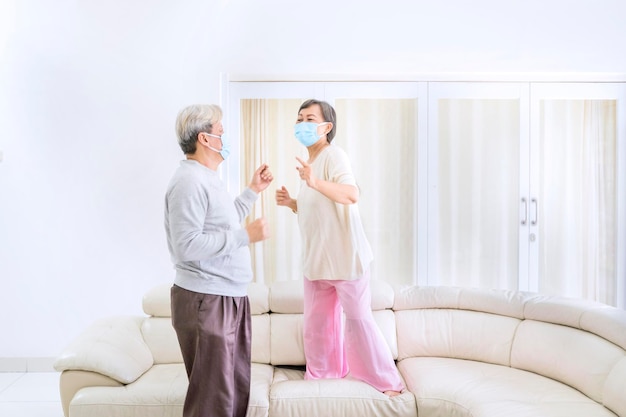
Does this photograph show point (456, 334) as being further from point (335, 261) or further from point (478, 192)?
point (478, 192)

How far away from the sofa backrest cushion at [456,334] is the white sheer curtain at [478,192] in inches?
28.3

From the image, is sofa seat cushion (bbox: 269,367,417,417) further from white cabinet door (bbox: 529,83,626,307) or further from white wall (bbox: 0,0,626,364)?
white cabinet door (bbox: 529,83,626,307)

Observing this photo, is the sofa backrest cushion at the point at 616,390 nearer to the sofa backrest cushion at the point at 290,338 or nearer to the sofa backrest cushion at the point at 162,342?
the sofa backrest cushion at the point at 290,338

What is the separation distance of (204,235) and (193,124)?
0.47 meters

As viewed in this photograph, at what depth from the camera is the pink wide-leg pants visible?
7.92 ft

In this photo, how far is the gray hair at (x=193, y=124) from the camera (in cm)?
206

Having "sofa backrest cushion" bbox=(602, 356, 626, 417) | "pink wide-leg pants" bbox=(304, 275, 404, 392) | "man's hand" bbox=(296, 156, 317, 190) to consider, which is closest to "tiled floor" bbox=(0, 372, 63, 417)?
"pink wide-leg pants" bbox=(304, 275, 404, 392)

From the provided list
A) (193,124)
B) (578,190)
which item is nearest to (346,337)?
(193,124)

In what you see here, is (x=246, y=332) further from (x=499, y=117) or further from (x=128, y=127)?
(x=499, y=117)

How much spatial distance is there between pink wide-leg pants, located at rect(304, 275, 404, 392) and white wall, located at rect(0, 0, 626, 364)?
4.84 ft

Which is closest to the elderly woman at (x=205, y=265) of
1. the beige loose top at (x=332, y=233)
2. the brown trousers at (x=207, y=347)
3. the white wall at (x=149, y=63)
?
the brown trousers at (x=207, y=347)

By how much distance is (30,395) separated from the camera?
308cm

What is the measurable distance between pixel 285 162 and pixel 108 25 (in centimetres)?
155

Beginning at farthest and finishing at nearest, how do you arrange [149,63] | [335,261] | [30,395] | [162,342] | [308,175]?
[149,63]
[30,395]
[162,342]
[335,261]
[308,175]
